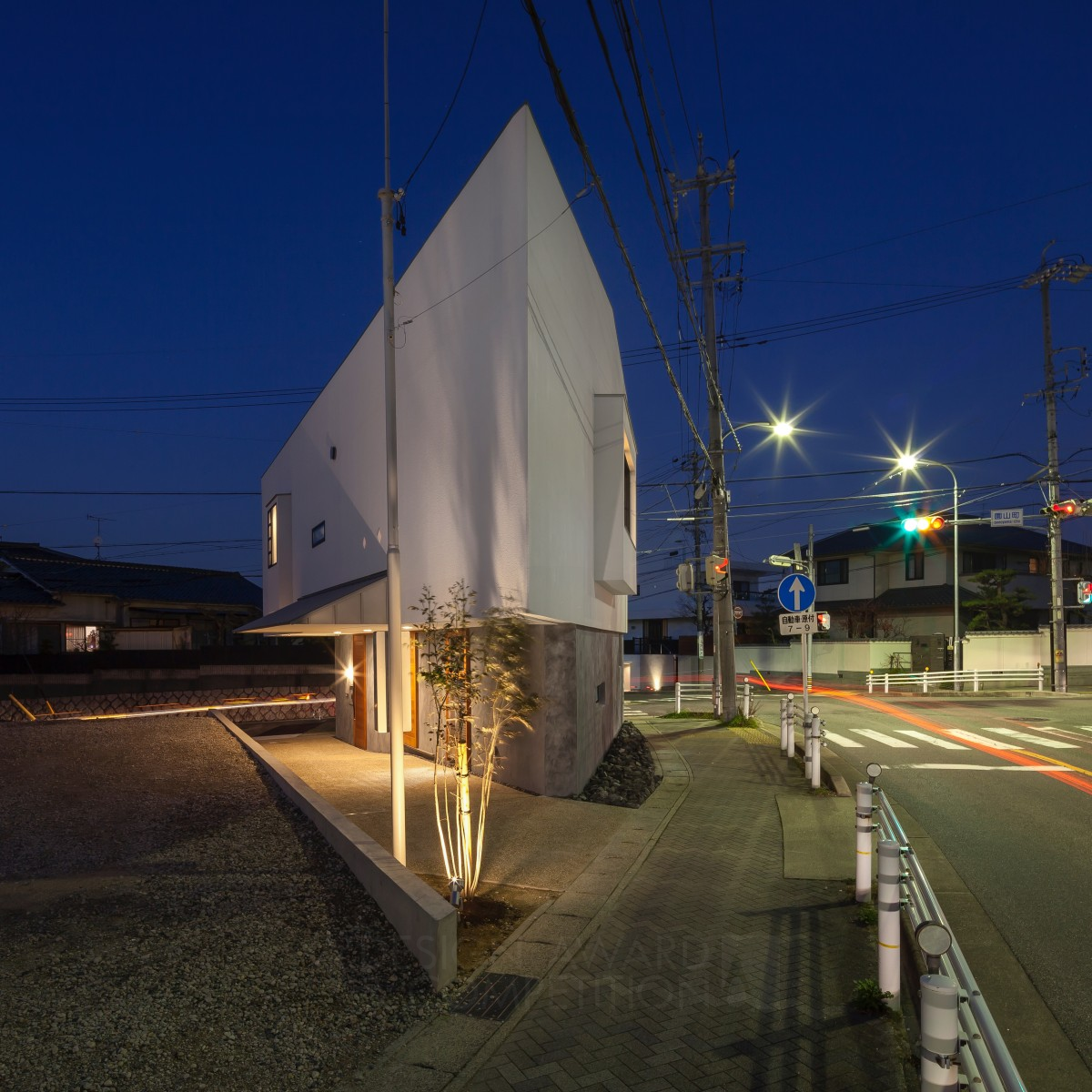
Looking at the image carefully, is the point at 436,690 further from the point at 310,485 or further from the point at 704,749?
the point at 310,485

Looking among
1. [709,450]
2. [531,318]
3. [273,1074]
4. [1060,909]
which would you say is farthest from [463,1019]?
[709,450]

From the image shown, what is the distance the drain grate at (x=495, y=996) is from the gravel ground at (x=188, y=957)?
0.73 ft

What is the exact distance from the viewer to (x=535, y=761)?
11.2 metres

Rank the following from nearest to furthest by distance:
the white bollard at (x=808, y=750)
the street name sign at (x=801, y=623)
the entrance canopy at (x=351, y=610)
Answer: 1. the white bollard at (x=808, y=750)
2. the street name sign at (x=801, y=623)
3. the entrance canopy at (x=351, y=610)

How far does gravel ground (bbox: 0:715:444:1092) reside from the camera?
4.21 m

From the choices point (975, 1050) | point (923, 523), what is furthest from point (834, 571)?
point (975, 1050)

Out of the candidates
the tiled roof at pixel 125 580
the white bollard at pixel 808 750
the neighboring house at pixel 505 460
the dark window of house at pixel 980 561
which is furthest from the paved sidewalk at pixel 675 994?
the dark window of house at pixel 980 561

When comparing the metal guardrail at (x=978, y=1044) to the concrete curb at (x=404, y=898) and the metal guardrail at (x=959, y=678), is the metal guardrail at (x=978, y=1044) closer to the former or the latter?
the concrete curb at (x=404, y=898)

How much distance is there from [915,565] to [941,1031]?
156 feet

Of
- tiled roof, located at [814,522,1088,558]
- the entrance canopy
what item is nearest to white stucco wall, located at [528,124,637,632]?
the entrance canopy

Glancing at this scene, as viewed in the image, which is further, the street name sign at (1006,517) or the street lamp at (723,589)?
the street name sign at (1006,517)

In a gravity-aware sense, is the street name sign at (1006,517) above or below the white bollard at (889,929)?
above

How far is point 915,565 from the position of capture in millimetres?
46719

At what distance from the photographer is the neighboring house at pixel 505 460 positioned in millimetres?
10758
